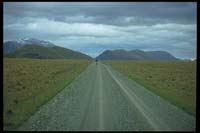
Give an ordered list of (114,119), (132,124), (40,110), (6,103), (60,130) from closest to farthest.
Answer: (60,130) < (132,124) < (114,119) < (40,110) < (6,103)

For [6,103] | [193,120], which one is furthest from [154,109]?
[6,103]

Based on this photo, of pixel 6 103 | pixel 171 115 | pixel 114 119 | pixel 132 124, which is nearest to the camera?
pixel 132 124

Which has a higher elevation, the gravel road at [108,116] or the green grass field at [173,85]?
the green grass field at [173,85]

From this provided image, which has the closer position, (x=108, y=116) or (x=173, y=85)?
(x=108, y=116)

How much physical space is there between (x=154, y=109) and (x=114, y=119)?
3572 mm

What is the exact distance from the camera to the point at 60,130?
39.0ft

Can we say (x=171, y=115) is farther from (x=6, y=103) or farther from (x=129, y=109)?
(x=6, y=103)

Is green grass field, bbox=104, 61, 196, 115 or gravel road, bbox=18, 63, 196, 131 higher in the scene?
green grass field, bbox=104, 61, 196, 115

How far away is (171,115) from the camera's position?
1518cm

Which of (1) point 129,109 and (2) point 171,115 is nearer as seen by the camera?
(2) point 171,115

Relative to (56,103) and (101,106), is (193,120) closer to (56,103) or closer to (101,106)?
(101,106)

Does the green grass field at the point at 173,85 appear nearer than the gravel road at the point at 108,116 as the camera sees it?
No

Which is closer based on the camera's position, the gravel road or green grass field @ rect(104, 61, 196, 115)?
the gravel road

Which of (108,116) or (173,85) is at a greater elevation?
(173,85)
